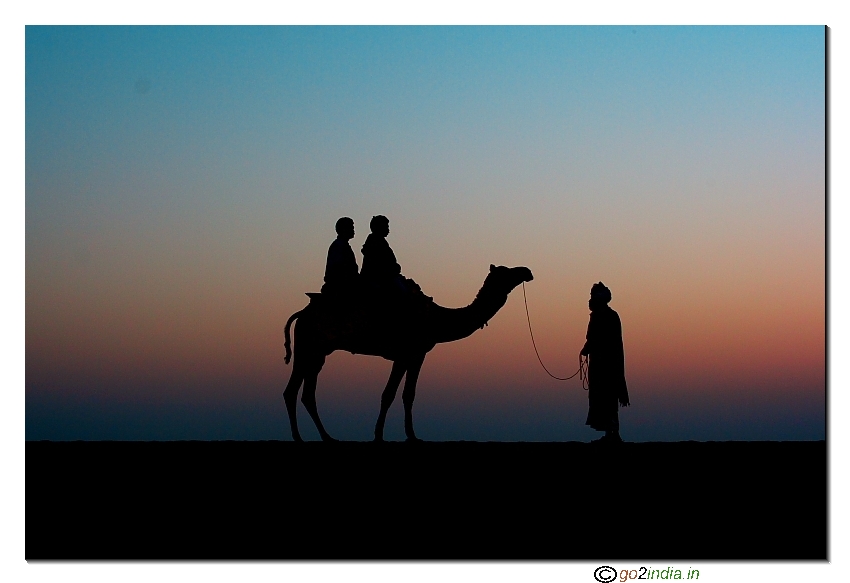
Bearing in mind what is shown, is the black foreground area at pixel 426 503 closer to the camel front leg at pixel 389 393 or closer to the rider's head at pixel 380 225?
the camel front leg at pixel 389 393

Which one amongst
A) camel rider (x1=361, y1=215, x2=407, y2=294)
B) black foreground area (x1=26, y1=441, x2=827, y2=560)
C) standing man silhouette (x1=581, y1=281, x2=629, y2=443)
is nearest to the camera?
black foreground area (x1=26, y1=441, x2=827, y2=560)

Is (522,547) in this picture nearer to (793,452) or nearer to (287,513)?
(287,513)

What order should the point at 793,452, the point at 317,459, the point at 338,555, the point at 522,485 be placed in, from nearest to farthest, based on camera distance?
the point at 338,555 < the point at 522,485 < the point at 317,459 < the point at 793,452

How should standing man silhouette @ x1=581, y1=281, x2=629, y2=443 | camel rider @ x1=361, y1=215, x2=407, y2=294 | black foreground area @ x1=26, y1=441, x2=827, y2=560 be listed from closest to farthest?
black foreground area @ x1=26, y1=441, x2=827, y2=560 < standing man silhouette @ x1=581, y1=281, x2=629, y2=443 < camel rider @ x1=361, y1=215, x2=407, y2=294

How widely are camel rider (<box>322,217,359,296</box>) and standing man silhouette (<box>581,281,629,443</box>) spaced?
3.09m

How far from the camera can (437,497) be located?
1469 cm

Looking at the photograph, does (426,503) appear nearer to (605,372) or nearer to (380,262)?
(605,372)

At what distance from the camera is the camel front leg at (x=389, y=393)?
1859cm

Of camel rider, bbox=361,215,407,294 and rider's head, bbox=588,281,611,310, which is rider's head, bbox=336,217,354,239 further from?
rider's head, bbox=588,281,611,310

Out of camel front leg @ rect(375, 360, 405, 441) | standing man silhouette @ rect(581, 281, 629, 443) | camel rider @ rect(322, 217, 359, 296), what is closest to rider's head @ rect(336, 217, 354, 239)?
camel rider @ rect(322, 217, 359, 296)

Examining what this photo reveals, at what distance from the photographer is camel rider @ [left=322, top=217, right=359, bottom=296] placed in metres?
18.6

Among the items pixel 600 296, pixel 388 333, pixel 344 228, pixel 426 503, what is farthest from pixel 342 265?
pixel 426 503

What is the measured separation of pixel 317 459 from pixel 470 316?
3.30 metres
